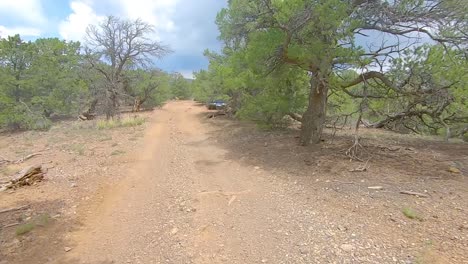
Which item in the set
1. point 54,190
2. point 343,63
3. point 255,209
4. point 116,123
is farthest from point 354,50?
point 116,123

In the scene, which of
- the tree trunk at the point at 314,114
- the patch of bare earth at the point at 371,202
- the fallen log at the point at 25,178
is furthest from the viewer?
the tree trunk at the point at 314,114

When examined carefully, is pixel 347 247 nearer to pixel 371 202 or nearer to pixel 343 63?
pixel 371 202

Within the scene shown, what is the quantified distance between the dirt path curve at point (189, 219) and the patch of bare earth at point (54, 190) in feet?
1.35

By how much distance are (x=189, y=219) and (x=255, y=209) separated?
1215mm

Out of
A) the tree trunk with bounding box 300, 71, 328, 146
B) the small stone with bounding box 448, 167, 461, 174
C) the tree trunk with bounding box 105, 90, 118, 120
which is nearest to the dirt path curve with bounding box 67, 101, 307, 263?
the tree trunk with bounding box 300, 71, 328, 146

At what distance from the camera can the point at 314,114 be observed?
32.2ft

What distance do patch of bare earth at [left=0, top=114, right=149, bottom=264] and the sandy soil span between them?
32 millimetres

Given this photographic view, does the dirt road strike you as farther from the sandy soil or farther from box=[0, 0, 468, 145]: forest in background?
box=[0, 0, 468, 145]: forest in background

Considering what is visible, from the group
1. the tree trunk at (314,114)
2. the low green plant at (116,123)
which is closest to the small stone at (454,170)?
the tree trunk at (314,114)

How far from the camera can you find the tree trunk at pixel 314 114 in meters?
9.55

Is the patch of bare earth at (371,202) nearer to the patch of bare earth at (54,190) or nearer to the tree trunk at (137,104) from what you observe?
the patch of bare earth at (54,190)

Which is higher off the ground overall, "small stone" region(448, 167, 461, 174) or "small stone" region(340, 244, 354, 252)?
"small stone" region(448, 167, 461, 174)

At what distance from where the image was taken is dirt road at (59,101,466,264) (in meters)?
4.28

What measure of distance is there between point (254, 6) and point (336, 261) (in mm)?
7124
